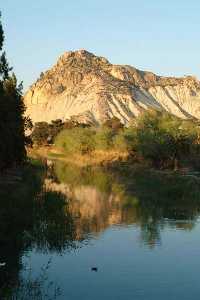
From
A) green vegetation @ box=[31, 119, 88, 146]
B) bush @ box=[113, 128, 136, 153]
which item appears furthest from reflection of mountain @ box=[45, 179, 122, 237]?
green vegetation @ box=[31, 119, 88, 146]

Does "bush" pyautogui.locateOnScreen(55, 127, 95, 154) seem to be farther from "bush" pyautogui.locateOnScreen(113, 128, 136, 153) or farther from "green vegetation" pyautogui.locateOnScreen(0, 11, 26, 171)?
"green vegetation" pyautogui.locateOnScreen(0, 11, 26, 171)

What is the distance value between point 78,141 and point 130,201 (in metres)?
81.8

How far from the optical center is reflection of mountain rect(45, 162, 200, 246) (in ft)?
126

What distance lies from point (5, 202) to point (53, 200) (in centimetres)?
501

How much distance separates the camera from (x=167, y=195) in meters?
54.4

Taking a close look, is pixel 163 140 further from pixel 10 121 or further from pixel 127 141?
pixel 10 121

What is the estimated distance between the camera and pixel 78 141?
429 ft

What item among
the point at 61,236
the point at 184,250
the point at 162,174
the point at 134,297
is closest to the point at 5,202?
the point at 61,236

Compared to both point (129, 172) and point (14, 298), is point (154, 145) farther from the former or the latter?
point (14, 298)

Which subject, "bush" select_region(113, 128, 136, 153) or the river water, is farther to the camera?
"bush" select_region(113, 128, 136, 153)

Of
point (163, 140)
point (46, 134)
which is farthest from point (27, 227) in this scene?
point (46, 134)

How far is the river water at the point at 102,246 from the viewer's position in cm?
2352

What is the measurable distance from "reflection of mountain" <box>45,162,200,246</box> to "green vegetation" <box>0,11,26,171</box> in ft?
16.9

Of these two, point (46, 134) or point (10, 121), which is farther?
point (46, 134)
